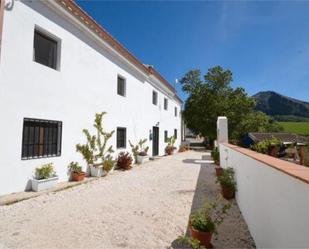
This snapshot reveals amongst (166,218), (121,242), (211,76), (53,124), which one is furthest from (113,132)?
(211,76)

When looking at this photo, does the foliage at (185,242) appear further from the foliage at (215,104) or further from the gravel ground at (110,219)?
the foliage at (215,104)

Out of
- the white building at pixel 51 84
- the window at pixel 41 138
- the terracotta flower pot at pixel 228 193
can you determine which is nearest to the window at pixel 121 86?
the white building at pixel 51 84

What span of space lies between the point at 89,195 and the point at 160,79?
13426 millimetres

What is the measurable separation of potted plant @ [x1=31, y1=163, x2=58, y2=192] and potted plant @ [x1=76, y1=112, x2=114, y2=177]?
5.24ft

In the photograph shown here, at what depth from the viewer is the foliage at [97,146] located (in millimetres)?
9055

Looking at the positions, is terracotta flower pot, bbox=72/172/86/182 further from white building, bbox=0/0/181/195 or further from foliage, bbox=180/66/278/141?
foliage, bbox=180/66/278/141

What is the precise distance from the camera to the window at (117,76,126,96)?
1232 centimetres

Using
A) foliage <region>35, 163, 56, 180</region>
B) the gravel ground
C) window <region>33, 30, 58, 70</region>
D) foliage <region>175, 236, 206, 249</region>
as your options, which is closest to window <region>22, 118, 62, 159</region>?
foliage <region>35, 163, 56, 180</region>

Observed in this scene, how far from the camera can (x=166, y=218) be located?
5.02 m

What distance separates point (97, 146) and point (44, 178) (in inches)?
122

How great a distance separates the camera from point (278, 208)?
254 centimetres

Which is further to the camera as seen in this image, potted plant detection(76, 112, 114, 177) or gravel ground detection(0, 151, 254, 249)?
potted plant detection(76, 112, 114, 177)

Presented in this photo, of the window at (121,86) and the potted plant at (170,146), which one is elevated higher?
the window at (121,86)

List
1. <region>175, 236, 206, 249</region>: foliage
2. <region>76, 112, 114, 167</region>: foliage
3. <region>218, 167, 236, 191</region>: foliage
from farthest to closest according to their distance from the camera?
<region>76, 112, 114, 167</region>: foliage → <region>218, 167, 236, 191</region>: foliage → <region>175, 236, 206, 249</region>: foliage
